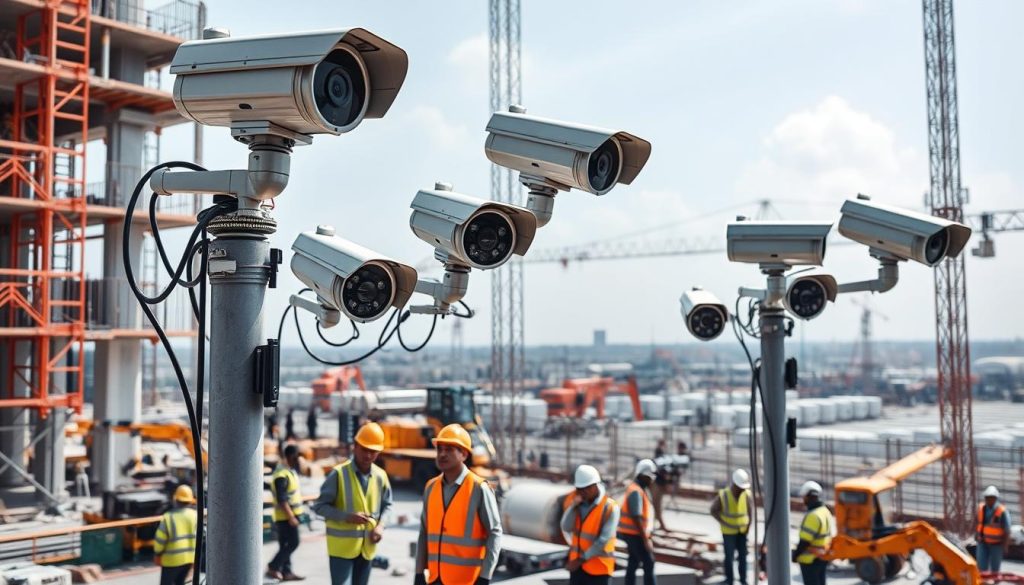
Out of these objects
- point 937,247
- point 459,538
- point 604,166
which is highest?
point 604,166

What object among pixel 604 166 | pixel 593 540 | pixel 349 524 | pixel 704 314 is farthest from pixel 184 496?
pixel 604 166

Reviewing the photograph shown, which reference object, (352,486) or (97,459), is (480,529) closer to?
(352,486)

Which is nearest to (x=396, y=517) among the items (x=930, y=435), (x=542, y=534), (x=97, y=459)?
(x=542, y=534)

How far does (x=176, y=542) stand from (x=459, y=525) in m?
4.43

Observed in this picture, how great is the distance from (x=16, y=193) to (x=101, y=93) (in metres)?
2.94

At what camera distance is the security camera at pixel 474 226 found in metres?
5.07

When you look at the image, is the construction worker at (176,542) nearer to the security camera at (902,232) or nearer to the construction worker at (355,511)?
the construction worker at (355,511)

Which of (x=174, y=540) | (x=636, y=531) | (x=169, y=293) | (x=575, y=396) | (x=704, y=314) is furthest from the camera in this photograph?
(x=575, y=396)

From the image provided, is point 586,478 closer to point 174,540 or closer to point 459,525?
point 459,525

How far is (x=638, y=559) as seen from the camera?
34.3 ft

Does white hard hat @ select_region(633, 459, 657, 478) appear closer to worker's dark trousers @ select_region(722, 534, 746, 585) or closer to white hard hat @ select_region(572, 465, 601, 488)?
worker's dark trousers @ select_region(722, 534, 746, 585)

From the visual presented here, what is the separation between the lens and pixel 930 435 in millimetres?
42688

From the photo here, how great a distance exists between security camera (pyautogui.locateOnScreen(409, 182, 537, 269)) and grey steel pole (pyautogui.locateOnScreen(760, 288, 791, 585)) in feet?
9.49

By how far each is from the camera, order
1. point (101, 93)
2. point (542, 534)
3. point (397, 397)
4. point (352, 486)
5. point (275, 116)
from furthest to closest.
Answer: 1. point (397, 397)
2. point (101, 93)
3. point (542, 534)
4. point (352, 486)
5. point (275, 116)
